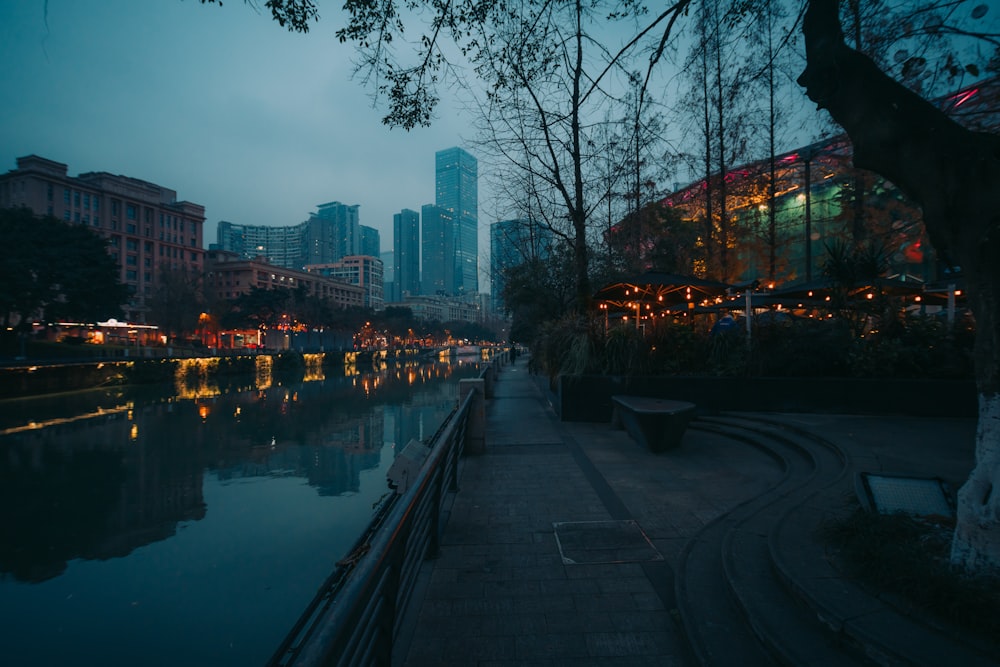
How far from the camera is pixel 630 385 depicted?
8.91m

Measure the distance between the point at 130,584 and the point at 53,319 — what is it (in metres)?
40.2

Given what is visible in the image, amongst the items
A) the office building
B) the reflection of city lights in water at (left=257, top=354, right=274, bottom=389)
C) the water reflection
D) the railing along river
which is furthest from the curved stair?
the office building

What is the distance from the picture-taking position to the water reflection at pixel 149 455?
277 inches

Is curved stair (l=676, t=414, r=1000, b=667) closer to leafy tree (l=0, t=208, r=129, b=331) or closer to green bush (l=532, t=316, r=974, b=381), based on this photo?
green bush (l=532, t=316, r=974, b=381)

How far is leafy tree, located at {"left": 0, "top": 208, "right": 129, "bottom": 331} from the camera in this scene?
29.9 m

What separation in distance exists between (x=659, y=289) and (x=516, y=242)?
679cm

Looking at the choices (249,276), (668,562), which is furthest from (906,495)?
(249,276)

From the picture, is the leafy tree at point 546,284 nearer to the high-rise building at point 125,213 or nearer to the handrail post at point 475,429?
the handrail post at point 475,429

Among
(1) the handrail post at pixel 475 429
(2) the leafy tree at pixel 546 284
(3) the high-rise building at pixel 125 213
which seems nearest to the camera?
(1) the handrail post at pixel 475 429

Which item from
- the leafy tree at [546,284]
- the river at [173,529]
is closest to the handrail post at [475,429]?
the river at [173,529]

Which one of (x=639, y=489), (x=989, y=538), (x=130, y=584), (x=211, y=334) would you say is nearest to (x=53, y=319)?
(x=211, y=334)

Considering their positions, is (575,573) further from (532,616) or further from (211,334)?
(211,334)

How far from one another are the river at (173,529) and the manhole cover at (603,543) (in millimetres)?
2944

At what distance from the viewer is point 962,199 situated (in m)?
2.21
